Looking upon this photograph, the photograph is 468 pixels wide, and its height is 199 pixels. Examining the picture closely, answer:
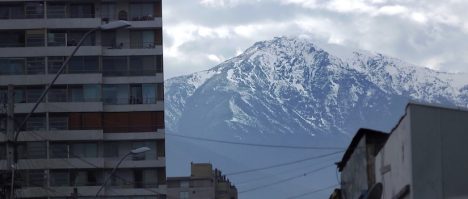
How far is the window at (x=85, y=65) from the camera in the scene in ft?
274

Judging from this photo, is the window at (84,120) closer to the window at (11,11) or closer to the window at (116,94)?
the window at (116,94)

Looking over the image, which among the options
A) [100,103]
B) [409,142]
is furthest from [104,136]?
[409,142]

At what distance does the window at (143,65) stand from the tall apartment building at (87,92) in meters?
0.07

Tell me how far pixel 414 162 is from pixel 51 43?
58.5m

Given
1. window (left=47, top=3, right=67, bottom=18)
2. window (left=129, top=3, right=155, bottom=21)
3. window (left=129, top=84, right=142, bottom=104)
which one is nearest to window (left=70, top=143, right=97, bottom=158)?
window (left=129, top=84, right=142, bottom=104)

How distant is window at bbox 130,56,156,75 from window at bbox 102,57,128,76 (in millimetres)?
553

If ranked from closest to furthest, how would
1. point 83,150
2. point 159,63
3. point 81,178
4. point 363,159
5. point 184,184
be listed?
point 363,159, point 81,178, point 83,150, point 159,63, point 184,184

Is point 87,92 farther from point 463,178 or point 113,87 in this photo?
point 463,178

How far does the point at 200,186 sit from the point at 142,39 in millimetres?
88305

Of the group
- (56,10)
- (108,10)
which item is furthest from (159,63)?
(56,10)

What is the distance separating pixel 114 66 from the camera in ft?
277

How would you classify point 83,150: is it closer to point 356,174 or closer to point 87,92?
point 87,92

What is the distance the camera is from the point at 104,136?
82625mm

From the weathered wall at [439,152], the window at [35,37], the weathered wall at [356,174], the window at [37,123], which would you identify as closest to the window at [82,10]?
the window at [35,37]
